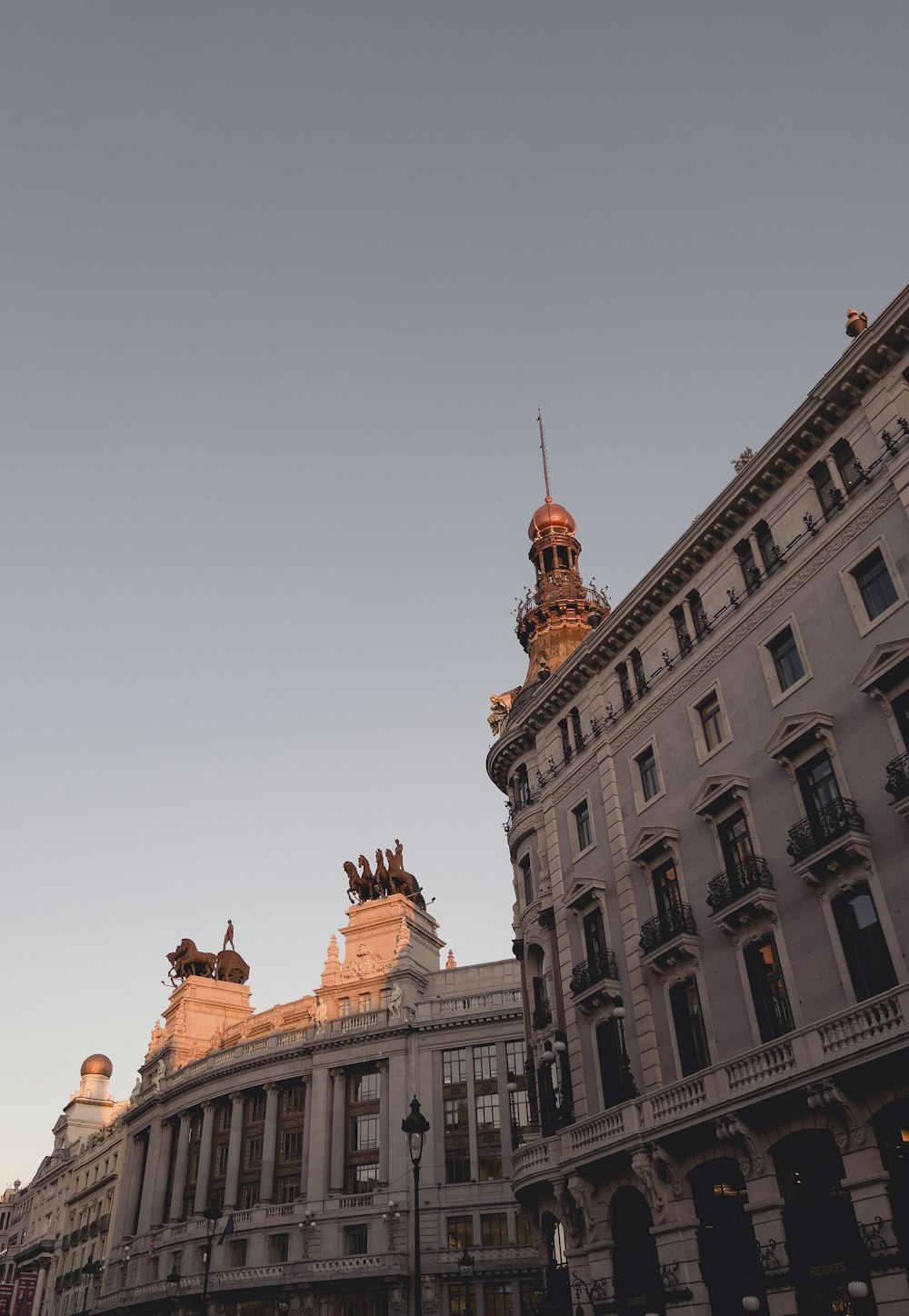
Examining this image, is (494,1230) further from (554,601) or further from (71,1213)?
(71,1213)

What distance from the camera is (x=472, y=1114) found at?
207ft

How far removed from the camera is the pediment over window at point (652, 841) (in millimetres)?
34438

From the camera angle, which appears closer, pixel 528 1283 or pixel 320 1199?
pixel 528 1283

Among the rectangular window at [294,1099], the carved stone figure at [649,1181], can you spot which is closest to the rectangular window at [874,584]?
the carved stone figure at [649,1181]

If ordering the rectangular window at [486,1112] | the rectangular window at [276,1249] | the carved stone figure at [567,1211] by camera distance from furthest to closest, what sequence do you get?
the rectangular window at [276,1249] < the rectangular window at [486,1112] < the carved stone figure at [567,1211]

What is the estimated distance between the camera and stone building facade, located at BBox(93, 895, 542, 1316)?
6000 cm

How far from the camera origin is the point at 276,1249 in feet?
217

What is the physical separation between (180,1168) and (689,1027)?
5964cm

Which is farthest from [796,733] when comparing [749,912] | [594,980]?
[594,980]

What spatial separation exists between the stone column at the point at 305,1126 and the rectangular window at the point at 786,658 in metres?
51.3

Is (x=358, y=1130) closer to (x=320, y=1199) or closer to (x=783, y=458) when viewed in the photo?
(x=320, y=1199)

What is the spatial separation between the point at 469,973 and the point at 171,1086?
27858 mm

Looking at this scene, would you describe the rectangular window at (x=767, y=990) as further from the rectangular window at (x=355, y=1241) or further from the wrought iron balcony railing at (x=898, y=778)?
the rectangular window at (x=355, y=1241)

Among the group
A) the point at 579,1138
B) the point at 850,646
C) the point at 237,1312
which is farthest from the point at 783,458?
the point at 237,1312
